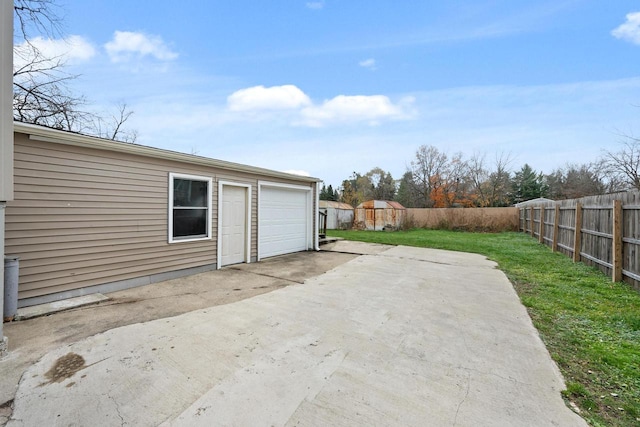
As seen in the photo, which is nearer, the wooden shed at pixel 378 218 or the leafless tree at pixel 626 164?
the wooden shed at pixel 378 218

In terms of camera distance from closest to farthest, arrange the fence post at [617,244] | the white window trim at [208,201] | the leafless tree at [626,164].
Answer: the fence post at [617,244] → the white window trim at [208,201] → the leafless tree at [626,164]

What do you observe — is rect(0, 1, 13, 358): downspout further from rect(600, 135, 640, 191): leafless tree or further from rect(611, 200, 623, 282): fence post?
rect(600, 135, 640, 191): leafless tree

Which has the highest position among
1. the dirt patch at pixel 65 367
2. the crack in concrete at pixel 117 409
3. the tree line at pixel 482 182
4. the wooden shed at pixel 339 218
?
the tree line at pixel 482 182

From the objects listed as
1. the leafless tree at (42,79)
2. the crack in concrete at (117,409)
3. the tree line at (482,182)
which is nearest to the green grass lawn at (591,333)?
the crack in concrete at (117,409)

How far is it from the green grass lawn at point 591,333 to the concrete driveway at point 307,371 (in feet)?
0.54

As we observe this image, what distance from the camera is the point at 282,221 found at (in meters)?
8.51

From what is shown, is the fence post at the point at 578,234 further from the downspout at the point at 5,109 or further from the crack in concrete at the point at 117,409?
the downspout at the point at 5,109

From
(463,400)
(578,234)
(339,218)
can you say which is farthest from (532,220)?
(463,400)

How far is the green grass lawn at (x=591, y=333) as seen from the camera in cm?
205

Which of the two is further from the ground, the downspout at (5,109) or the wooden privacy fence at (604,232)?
the downspout at (5,109)

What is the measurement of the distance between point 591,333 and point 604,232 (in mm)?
4125

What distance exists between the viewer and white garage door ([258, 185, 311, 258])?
7828 mm

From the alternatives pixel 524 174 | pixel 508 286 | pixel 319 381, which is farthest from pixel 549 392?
pixel 524 174

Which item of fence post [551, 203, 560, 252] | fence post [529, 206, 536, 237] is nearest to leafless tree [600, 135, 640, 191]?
fence post [529, 206, 536, 237]
